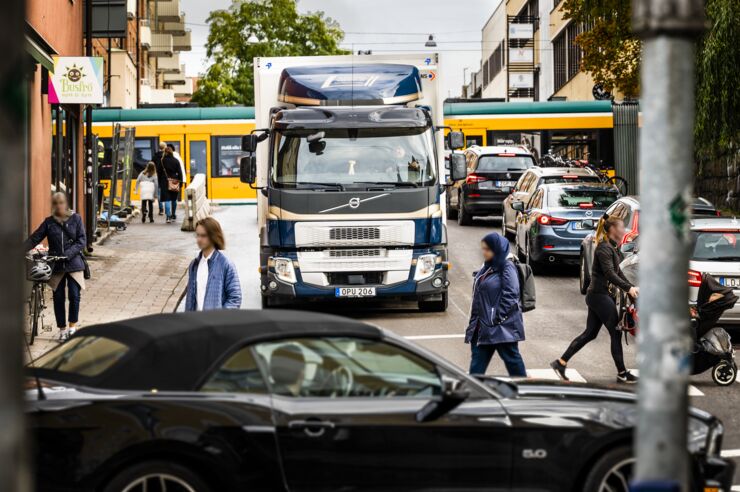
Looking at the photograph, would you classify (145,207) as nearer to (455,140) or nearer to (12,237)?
(455,140)

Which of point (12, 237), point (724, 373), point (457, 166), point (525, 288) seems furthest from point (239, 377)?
point (457, 166)

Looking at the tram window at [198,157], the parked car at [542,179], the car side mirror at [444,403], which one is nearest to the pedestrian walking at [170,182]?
the tram window at [198,157]

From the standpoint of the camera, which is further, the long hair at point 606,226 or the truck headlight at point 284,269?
the truck headlight at point 284,269

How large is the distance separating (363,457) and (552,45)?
64868 millimetres

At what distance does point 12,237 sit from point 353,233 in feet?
46.0

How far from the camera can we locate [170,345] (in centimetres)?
682

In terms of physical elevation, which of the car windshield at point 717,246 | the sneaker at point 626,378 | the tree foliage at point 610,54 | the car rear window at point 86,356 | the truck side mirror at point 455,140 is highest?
the tree foliage at point 610,54

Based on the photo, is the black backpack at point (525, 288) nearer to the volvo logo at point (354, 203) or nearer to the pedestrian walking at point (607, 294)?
the pedestrian walking at point (607, 294)

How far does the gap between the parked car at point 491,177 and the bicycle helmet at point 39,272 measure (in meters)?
17.2

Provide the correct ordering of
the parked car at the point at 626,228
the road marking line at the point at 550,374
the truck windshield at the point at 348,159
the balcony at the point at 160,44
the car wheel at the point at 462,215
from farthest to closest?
1. the balcony at the point at 160,44
2. the car wheel at the point at 462,215
3. the parked car at the point at 626,228
4. the truck windshield at the point at 348,159
5. the road marking line at the point at 550,374

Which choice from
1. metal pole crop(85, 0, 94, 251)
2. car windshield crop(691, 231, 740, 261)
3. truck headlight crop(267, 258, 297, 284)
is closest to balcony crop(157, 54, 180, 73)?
metal pole crop(85, 0, 94, 251)

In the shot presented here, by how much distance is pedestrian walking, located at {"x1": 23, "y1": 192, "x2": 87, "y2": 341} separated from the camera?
14.7 m

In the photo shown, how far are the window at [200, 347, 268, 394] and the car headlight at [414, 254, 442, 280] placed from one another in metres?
10.6

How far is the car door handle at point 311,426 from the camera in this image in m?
6.66
